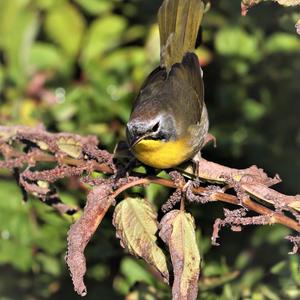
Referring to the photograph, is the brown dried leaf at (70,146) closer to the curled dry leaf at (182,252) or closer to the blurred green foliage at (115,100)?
the curled dry leaf at (182,252)

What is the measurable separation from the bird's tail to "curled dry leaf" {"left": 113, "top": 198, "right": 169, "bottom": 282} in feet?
3.35

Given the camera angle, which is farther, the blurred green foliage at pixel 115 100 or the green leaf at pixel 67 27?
the green leaf at pixel 67 27

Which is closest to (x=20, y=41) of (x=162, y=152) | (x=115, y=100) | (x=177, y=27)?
(x=115, y=100)

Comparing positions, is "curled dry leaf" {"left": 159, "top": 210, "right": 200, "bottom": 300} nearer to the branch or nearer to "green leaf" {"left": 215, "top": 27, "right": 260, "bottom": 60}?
the branch

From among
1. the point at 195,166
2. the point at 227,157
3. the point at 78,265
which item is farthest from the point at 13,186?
the point at 78,265

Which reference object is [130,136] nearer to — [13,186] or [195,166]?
[195,166]

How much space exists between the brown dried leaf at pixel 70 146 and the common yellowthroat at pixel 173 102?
0.20 metres

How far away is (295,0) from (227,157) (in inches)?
64.3

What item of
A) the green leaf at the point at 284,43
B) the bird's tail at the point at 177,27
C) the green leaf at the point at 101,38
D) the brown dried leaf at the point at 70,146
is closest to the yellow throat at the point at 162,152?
the brown dried leaf at the point at 70,146

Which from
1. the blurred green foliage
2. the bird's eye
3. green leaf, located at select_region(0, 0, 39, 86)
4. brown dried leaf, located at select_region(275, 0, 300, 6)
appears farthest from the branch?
green leaf, located at select_region(0, 0, 39, 86)

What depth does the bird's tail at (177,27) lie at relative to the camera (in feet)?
9.09

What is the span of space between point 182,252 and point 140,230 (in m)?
0.17

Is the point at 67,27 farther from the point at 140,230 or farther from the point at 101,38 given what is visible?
the point at 140,230

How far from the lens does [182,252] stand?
71.6 inches
